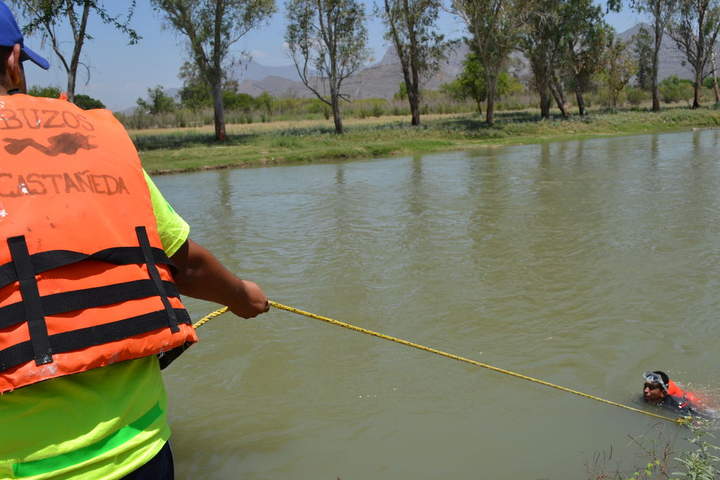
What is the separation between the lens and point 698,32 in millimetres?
49594

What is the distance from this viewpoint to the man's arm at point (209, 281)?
1.84 m

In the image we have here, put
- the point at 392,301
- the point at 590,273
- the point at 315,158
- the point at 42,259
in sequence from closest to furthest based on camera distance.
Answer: the point at 42,259, the point at 392,301, the point at 590,273, the point at 315,158

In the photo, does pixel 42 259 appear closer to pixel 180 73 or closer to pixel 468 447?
pixel 468 447

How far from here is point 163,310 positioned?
1.61 m

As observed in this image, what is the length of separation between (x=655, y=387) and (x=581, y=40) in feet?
149

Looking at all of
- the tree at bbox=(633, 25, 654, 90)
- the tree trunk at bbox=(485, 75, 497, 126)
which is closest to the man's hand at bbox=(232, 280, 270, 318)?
the tree trunk at bbox=(485, 75, 497, 126)

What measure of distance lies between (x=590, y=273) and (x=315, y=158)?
1841 centimetres

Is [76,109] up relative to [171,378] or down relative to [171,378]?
up

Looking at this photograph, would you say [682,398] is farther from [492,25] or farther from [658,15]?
[658,15]

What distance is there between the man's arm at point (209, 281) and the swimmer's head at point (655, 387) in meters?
3.49

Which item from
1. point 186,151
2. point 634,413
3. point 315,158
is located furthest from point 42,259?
point 186,151

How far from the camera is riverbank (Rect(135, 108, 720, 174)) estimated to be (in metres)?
25.2

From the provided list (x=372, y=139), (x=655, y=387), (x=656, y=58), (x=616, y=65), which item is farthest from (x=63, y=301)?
(x=656, y=58)

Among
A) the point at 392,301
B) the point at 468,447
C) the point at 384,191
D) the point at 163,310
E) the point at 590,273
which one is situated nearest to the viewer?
the point at 163,310
